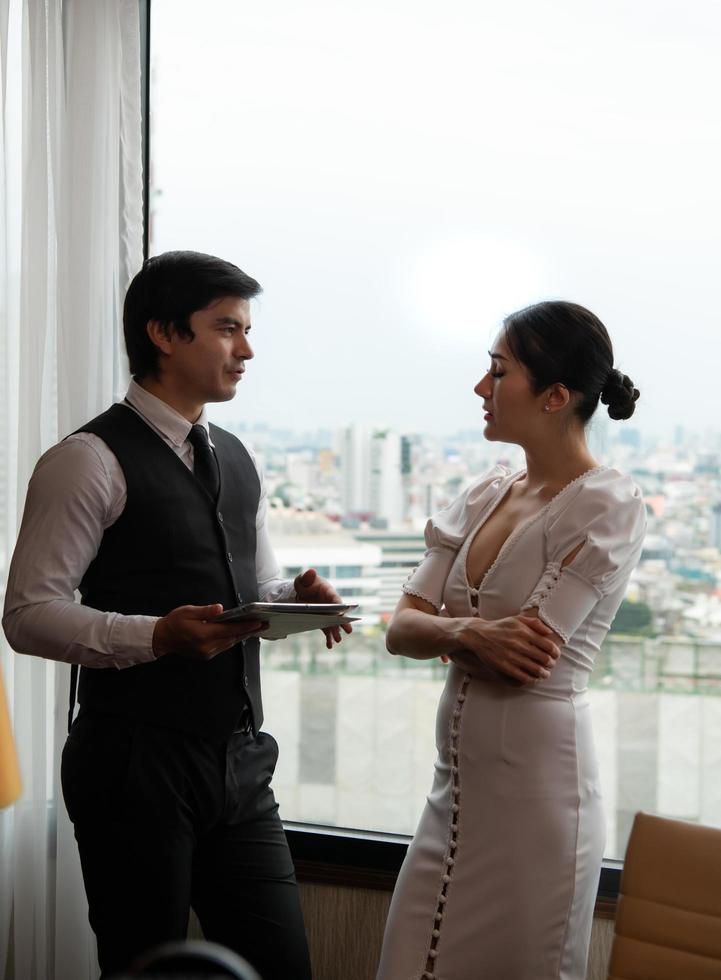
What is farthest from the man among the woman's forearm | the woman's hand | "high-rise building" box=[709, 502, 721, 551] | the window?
"high-rise building" box=[709, 502, 721, 551]

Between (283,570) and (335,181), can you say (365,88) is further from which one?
(283,570)

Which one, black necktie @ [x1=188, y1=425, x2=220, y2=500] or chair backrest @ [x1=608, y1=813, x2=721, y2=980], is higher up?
black necktie @ [x1=188, y1=425, x2=220, y2=500]

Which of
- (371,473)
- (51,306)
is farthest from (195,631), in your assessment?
(51,306)

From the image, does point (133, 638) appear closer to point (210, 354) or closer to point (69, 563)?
point (69, 563)

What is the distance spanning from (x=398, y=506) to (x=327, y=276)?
64cm

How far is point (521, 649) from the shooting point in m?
1.77

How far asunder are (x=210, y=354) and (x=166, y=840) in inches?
36.8

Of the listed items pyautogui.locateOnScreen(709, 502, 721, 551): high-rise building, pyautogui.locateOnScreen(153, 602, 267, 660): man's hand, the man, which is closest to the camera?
pyautogui.locateOnScreen(153, 602, 267, 660): man's hand

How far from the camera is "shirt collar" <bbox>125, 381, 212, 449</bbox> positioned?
2020 mm

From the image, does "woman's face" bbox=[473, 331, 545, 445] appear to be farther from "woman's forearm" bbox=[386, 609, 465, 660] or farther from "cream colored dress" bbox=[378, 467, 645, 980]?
"woman's forearm" bbox=[386, 609, 465, 660]

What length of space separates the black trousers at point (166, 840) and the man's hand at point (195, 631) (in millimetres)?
236

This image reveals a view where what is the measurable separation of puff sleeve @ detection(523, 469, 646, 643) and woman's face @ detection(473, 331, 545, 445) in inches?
6.7

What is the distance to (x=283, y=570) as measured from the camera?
109 inches

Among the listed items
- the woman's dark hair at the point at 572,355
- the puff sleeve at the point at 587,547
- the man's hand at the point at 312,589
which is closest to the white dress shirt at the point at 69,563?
the man's hand at the point at 312,589
